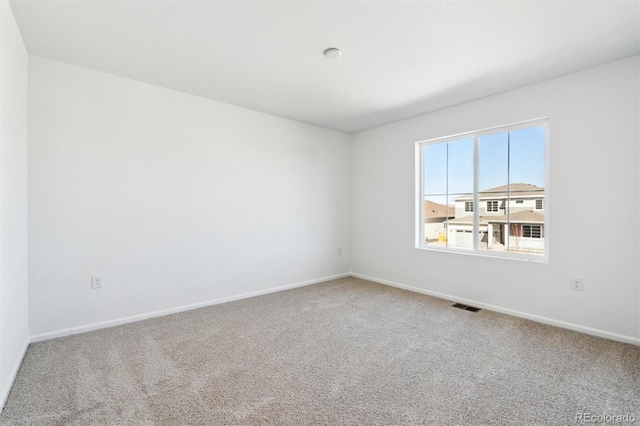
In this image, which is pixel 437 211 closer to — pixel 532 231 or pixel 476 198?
pixel 476 198

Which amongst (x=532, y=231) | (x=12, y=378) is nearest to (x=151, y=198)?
(x=12, y=378)

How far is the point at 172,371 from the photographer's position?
2107 millimetres

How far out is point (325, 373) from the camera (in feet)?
6.84

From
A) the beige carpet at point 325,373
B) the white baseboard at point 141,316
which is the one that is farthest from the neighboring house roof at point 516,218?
→ the white baseboard at point 141,316

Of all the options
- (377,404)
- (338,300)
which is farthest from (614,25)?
(338,300)

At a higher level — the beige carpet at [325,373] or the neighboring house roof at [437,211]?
the neighboring house roof at [437,211]

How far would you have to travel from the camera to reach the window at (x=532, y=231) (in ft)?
10.3

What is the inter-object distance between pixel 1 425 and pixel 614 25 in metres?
4.42

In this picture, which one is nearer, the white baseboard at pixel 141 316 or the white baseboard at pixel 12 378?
the white baseboard at pixel 12 378

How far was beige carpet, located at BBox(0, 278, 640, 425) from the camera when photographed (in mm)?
1678

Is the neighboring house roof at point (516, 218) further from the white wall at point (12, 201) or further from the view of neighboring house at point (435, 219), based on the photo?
the white wall at point (12, 201)

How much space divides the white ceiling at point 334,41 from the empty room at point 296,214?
0.02m

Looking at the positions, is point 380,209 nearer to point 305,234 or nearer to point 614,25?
point 305,234

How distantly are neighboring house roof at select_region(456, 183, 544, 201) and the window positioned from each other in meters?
0.33
